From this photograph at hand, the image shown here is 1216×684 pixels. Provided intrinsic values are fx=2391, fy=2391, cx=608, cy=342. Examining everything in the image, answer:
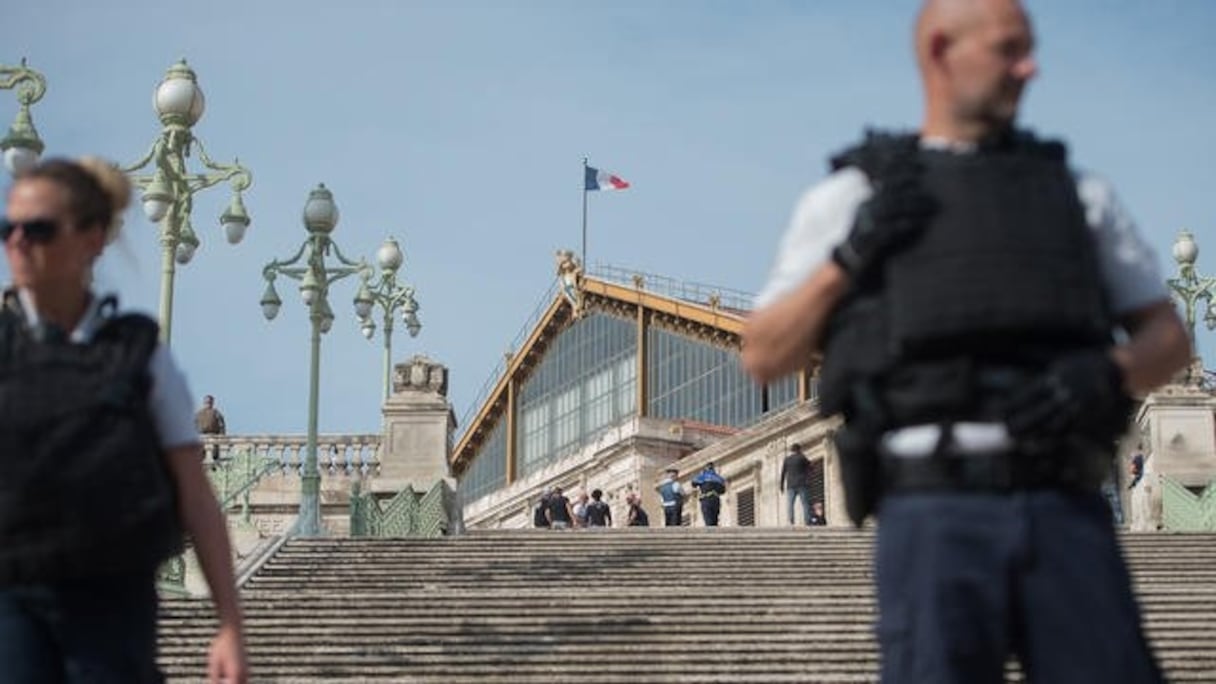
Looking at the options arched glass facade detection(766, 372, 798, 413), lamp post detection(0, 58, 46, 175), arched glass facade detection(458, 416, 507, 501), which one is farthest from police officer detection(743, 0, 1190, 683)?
arched glass facade detection(458, 416, 507, 501)

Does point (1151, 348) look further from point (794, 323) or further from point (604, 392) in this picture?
point (604, 392)

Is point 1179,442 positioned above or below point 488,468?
below

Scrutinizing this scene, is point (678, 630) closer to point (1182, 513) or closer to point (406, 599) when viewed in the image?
point (406, 599)

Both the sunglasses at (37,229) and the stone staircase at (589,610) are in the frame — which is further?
the stone staircase at (589,610)

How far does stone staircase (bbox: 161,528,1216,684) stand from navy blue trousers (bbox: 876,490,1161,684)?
28.6 feet

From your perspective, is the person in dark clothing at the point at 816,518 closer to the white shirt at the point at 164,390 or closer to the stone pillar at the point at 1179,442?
the stone pillar at the point at 1179,442

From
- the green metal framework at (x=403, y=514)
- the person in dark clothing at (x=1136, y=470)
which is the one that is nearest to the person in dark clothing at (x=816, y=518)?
the person in dark clothing at (x=1136, y=470)

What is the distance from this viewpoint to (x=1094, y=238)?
4129 millimetres

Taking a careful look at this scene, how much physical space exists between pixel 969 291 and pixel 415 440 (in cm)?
2403

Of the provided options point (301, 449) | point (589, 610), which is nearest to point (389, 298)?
point (301, 449)

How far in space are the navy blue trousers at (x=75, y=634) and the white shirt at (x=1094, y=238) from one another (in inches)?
51.5

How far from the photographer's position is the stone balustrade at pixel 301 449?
33.7m

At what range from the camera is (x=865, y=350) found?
3.99 meters

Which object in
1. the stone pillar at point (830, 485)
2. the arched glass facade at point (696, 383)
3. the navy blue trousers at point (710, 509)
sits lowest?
the navy blue trousers at point (710, 509)
